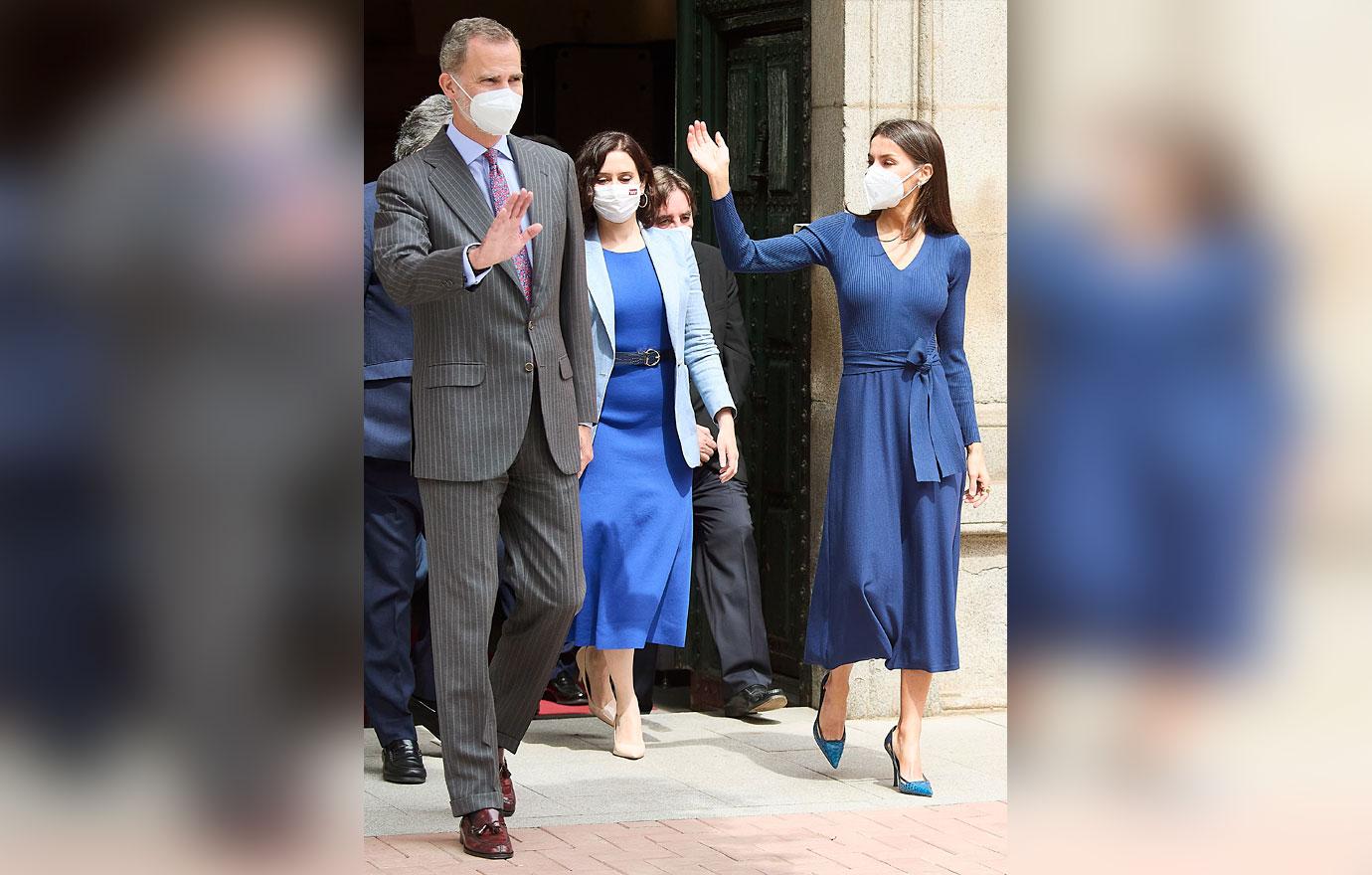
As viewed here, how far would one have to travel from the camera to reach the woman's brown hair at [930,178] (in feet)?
21.0

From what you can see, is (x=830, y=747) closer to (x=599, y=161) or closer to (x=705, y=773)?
(x=705, y=773)

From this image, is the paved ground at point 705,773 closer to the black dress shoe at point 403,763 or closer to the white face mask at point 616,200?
the black dress shoe at point 403,763

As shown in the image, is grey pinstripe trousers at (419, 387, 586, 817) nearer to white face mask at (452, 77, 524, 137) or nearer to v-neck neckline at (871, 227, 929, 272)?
white face mask at (452, 77, 524, 137)

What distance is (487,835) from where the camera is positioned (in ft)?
17.2

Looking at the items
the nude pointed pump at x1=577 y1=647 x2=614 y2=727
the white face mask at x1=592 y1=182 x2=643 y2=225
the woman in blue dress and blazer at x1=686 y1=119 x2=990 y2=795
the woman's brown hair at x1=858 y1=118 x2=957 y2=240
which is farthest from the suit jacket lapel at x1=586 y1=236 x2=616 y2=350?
the nude pointed pump at x1=577 y1=647 x2=614 y2=727

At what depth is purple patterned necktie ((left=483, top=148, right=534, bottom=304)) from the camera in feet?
17.9

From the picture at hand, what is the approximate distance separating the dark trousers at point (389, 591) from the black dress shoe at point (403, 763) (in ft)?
0.09

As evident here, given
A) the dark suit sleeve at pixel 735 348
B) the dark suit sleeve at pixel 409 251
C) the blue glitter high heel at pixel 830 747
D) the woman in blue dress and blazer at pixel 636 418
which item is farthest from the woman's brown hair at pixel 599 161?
the blue glitter high heel at pixel 830 747

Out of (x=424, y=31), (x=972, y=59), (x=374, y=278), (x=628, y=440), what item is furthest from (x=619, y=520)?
(x=424, y=31)

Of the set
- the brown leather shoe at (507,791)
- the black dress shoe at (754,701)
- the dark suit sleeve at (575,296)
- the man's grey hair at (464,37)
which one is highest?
the man's grey hair at (464,37)

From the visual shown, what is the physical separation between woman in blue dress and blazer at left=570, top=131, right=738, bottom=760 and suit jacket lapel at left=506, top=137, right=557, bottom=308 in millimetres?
1233
